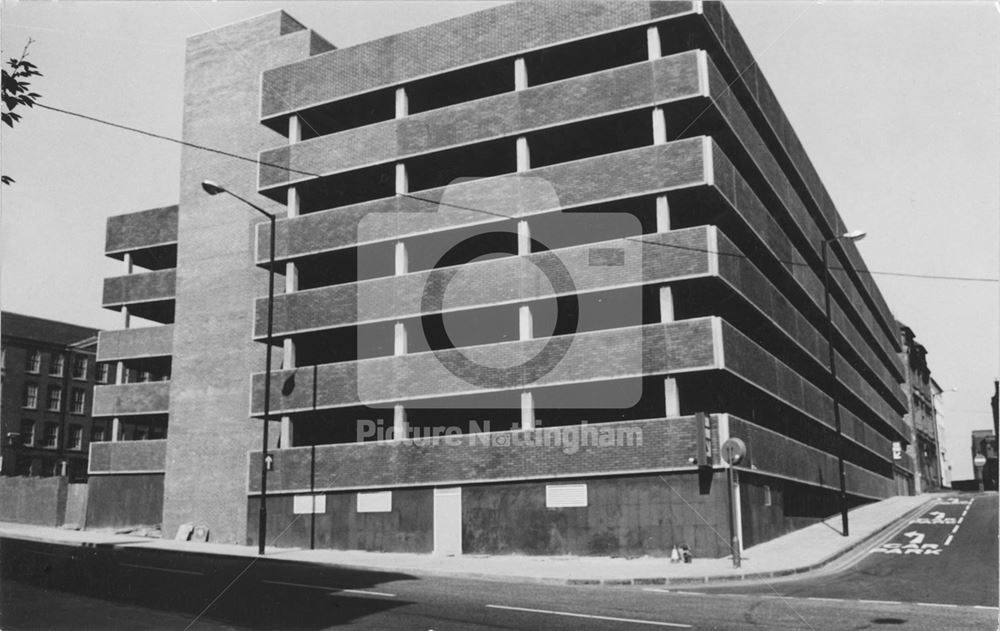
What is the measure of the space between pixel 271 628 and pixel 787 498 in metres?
27.1

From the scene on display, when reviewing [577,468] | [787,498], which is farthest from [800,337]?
[577,468]

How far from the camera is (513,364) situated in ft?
97.6

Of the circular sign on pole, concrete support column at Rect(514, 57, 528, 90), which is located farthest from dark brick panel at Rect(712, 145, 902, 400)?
the circular sign on pole

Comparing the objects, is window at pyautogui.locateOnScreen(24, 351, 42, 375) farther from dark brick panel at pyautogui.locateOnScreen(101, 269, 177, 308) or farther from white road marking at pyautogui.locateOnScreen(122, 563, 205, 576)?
white road marking at pyautogui.locateOnScreen(122, 563, 205, 576)

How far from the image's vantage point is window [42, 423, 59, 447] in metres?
74.4

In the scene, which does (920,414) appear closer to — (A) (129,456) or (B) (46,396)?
(A) (129,456)

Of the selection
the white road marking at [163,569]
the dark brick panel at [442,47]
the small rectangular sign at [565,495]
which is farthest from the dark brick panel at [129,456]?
the small rectangular sign at [565,495]

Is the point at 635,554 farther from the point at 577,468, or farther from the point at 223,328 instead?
the point at 223,328

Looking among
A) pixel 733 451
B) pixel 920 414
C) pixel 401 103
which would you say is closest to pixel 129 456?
pixel 401 103

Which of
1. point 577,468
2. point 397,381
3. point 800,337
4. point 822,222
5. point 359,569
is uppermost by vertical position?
point 822,222

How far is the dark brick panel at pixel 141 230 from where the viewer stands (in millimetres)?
44688

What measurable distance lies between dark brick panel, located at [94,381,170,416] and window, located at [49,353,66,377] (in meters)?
36.3

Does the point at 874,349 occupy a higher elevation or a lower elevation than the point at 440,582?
higher

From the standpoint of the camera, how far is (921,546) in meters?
27.4
